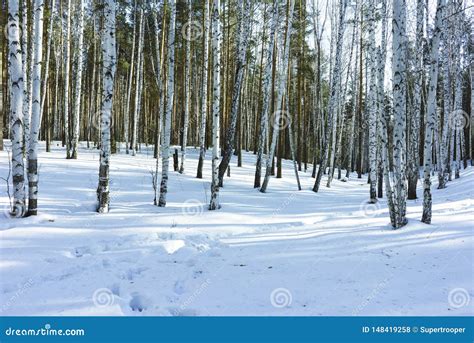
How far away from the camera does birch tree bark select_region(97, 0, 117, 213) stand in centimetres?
675

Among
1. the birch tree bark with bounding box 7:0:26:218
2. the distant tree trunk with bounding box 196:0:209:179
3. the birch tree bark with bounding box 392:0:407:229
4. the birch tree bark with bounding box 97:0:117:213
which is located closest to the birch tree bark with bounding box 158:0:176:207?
the birch tree bark with bounding box 97:0:117:213

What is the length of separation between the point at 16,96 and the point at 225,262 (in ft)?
15.9

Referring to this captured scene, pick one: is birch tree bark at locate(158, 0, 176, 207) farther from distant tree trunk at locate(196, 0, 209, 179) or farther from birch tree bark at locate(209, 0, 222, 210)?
distant tree trunk at locate(196, 0, 209, 179)

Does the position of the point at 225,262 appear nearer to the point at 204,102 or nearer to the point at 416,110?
the point at 204,102

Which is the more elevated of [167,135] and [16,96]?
[16,96]

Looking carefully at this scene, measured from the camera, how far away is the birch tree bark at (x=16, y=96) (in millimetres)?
5820

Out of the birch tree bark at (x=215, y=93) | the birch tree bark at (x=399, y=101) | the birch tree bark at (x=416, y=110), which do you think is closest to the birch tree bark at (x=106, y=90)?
the birch tree bark at (x=215, y=93)

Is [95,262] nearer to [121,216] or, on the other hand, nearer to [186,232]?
[186,232]

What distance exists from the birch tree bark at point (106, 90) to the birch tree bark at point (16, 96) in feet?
4.79

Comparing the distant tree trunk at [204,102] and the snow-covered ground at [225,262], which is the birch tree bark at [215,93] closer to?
the snow-covered ground at [225,262]

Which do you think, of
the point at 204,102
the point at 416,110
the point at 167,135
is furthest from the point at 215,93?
the point at 416,110

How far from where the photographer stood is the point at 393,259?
16.0ft

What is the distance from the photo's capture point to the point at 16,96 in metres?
5.94

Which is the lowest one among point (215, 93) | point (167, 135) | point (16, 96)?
point (167, 135)
